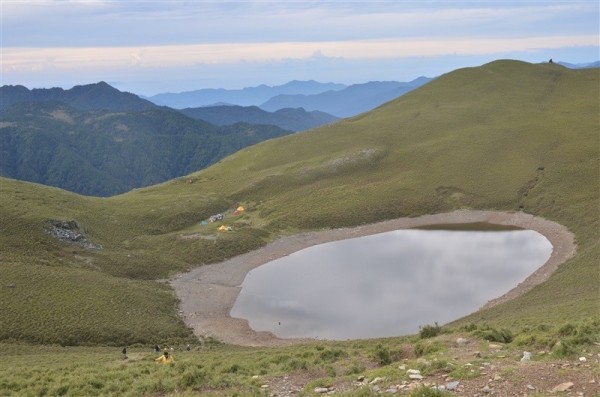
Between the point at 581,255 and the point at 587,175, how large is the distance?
34.8 meters

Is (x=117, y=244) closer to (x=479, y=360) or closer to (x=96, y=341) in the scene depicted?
(x=96, y=341)

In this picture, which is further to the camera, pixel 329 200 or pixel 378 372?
pixel 329 200

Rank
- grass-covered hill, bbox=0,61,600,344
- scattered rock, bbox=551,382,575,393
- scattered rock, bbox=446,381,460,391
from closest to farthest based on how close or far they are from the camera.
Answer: scattered rock, bbox=551,382,575,393 < scattered rock, bbox=446,381,460,391 < grass-covered hill, bbox=0,61,600,344

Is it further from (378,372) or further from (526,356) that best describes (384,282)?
(378,372)

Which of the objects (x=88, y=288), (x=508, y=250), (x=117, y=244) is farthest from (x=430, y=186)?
(x=88, y=288)

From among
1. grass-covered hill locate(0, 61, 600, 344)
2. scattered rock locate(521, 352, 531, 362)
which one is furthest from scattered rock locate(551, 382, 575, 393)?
grass-covered hill locate(0, 61, 600, 344)

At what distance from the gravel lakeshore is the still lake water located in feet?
4.48

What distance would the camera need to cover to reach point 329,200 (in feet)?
290

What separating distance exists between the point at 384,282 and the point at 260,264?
19.9m

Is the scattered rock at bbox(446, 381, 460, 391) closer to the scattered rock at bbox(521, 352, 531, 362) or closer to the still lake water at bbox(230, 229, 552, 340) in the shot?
the scattered rock at bbox(521, 352, 531, 362)

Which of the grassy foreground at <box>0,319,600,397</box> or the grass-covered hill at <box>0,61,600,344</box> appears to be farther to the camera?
the grass-covered hill at <box>0,61,600,344</box>

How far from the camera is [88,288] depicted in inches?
1928

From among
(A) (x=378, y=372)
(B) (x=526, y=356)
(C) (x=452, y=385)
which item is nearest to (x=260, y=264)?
(A) (x=378, y=372)

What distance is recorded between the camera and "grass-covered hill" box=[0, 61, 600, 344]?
142ft
